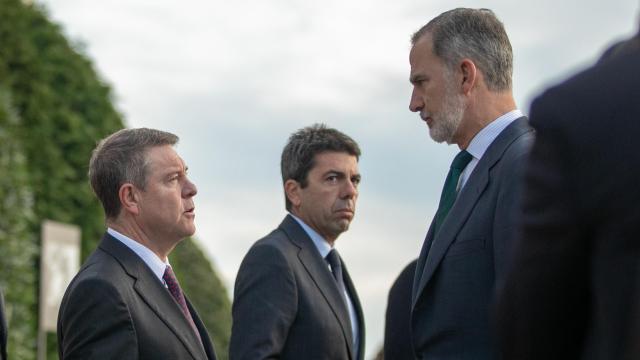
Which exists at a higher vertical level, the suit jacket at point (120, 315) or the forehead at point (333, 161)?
→ the forehead at point (333, 161)

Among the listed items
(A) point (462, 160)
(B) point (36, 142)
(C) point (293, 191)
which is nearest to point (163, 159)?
(C) point (293, 191)

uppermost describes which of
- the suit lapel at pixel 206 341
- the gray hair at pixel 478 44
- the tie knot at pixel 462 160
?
the gray hair at pixel 478 44

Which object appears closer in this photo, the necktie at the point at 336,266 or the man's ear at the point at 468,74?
the man's ear at the point at 468,74

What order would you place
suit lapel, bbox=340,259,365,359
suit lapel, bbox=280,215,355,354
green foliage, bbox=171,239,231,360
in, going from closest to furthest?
1. suit lapel, bbox=280,215,355,354
2. suit lapel, bbox=340,259,365,359
3. green foliage, bbox=171,239,231,360

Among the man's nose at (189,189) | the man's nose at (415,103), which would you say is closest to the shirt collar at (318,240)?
the man's nose at (189,189)

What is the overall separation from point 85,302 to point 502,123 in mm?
1732

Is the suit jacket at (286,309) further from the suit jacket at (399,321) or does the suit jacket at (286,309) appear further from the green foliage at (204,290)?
the green foliage at (204,290)

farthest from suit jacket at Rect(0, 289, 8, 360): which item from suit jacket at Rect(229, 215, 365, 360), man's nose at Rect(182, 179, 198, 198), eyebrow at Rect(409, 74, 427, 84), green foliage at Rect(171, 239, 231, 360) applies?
green foliage at Rect(171, 239, 231, 360)

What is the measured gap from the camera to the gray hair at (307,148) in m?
6.59

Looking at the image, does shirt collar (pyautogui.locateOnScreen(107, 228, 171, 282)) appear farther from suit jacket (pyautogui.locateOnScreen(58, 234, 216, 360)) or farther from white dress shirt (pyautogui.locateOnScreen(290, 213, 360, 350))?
white dress shirt (pyautogui.locateOnScreen(290, 213, 360, 350))

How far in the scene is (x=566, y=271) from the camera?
6.80ft

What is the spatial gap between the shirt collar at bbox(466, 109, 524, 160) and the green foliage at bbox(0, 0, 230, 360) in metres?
11.4

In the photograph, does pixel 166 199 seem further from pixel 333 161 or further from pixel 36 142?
pixel 36 142

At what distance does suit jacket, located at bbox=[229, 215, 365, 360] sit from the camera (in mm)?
5699
